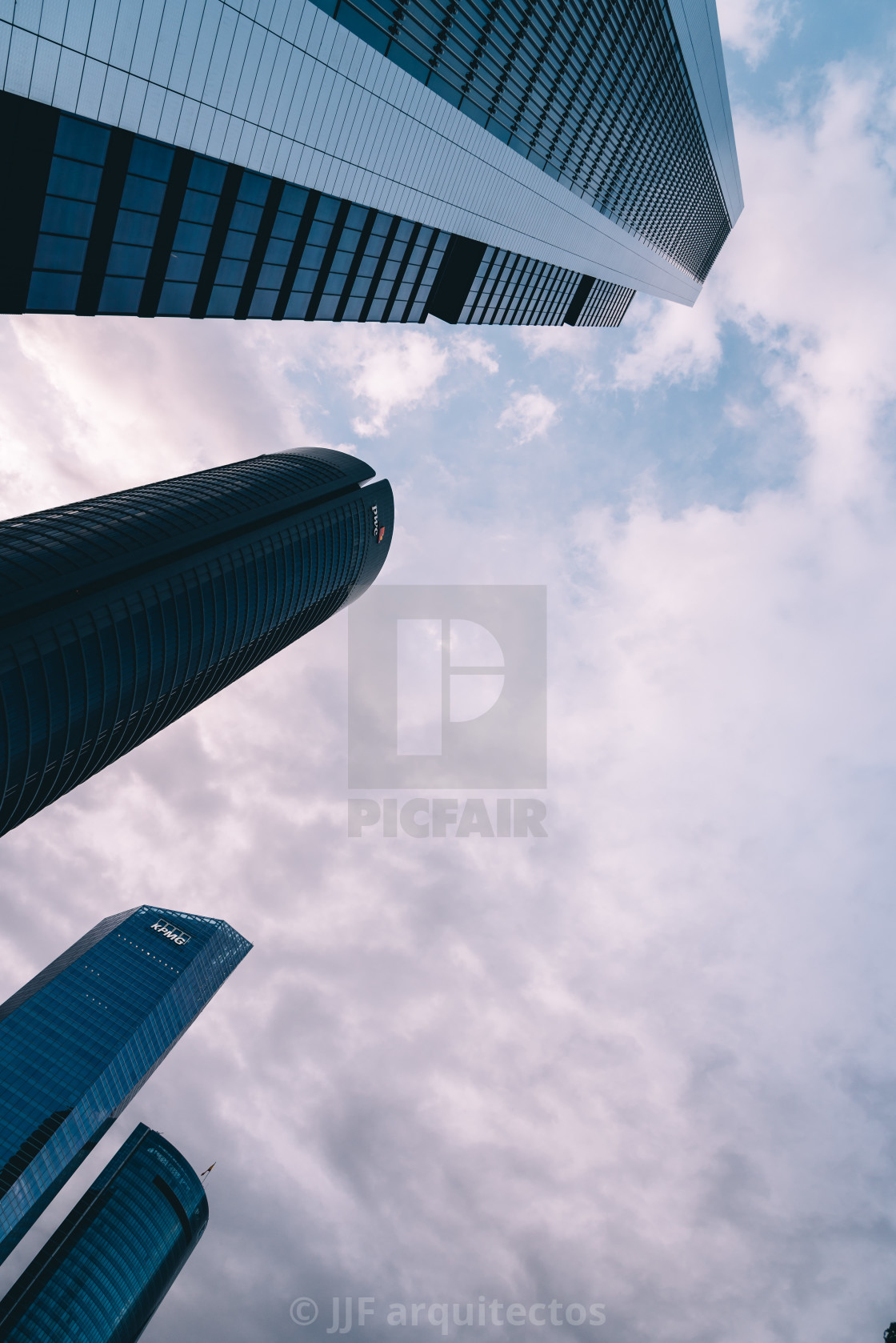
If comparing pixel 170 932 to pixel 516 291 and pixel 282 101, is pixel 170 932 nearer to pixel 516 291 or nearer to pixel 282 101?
pixel 516 291

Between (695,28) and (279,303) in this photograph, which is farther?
(695,28)

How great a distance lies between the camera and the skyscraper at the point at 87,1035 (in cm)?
11512

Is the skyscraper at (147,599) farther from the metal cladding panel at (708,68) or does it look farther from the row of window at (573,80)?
the metal cladding panel at (708,68)

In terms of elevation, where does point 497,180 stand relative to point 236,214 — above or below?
above

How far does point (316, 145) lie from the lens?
3359 cm

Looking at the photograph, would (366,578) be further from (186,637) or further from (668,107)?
(668,107)

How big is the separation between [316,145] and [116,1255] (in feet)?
628

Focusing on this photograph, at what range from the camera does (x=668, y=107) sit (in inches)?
2960

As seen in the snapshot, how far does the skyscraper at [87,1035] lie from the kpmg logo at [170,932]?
0.66ft

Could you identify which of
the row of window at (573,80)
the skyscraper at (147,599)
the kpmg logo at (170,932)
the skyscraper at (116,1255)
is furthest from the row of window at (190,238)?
the skyscraper at (116,1255)

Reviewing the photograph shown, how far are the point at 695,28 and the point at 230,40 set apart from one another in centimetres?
7511

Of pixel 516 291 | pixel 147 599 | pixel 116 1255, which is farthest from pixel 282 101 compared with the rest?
pixel 116 1255

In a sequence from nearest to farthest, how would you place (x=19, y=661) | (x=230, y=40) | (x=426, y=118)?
(x=230, y=40)
(x=426, y=118)
(x=19, y=661)

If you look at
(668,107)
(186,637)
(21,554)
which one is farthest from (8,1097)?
(668,107)
